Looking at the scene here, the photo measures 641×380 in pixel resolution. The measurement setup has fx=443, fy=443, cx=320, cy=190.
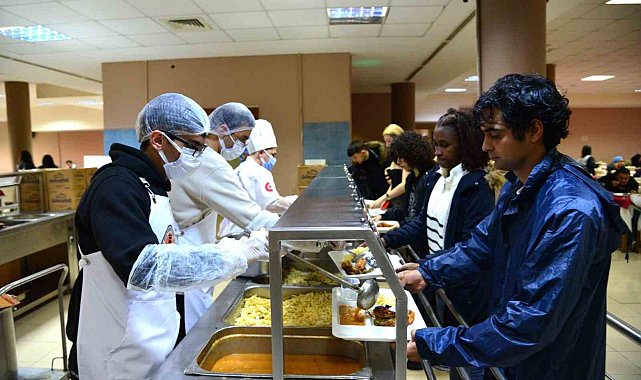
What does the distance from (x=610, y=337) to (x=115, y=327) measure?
3.31 metres

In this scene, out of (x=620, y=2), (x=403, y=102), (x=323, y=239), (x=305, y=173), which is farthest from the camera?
(x=403, y=102)

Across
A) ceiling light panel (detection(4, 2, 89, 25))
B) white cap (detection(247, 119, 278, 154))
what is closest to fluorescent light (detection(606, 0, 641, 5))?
white cap (detection(247, 119, 278, 154))

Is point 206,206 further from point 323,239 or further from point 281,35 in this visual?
point 281,35

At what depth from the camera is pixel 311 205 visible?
1.21m

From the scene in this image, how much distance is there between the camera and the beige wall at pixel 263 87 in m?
6.18

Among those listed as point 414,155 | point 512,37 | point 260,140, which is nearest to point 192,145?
point 260,140

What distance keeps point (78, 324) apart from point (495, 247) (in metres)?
1.21

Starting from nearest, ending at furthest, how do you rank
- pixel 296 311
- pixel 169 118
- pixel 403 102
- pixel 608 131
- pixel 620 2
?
pixel 169 118
pixel 296 311
pixel 620 2
pixel 403 102
pixel 608 131

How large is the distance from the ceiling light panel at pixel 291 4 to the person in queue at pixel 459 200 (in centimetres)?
258

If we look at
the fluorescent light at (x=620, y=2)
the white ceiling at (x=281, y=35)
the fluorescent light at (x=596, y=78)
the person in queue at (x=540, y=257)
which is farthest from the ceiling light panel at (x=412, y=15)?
the fluorescent light at (x=596, y=78)

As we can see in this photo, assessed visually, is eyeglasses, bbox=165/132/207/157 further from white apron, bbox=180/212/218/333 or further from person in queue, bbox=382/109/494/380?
person in queue, bbox=382/109/494/380

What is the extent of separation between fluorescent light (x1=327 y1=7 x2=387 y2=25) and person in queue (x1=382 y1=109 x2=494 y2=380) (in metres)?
2.87

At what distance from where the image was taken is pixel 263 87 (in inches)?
246

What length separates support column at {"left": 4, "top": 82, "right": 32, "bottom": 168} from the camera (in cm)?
803
